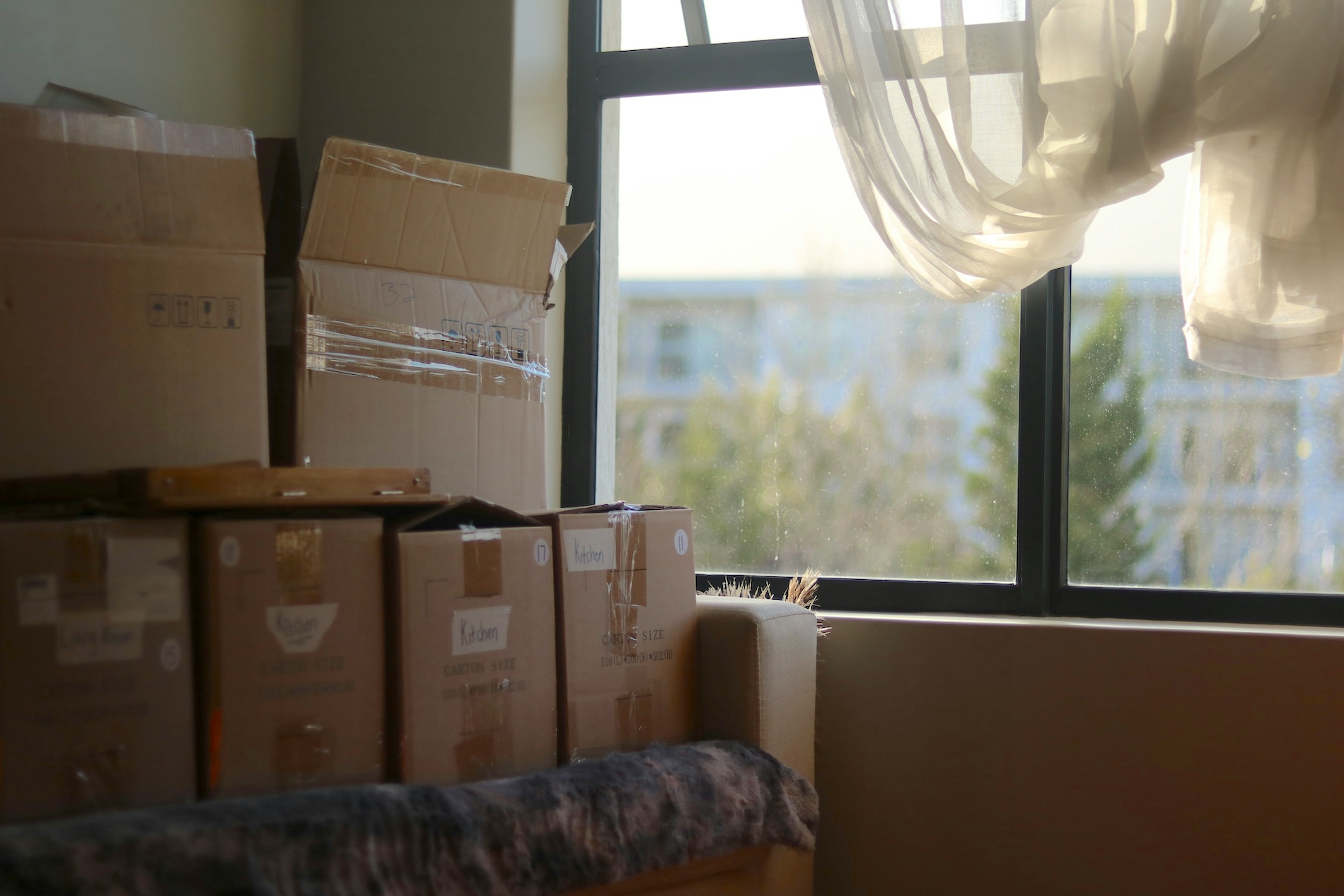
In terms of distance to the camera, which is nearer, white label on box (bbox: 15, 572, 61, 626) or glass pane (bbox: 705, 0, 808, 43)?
white label on box (bbox: 15, 572, 61, 626)

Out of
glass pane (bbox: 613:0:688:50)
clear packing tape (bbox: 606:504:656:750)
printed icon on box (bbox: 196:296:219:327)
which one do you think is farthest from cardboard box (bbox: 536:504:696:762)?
glass pane (bbox: 613:0:688:50)

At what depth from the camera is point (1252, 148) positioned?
5.27ft

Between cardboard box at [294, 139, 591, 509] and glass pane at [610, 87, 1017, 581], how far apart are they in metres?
0.56

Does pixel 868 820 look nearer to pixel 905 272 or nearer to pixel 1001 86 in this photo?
pixel 905 272

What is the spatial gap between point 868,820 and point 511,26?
1.79 metres

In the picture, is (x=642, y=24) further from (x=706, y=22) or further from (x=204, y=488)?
(x=204, y=488)

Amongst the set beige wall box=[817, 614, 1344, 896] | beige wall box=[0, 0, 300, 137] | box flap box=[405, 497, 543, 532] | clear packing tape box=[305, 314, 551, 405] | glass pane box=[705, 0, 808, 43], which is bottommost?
beige wall box=[817, 614, 1344, 896]

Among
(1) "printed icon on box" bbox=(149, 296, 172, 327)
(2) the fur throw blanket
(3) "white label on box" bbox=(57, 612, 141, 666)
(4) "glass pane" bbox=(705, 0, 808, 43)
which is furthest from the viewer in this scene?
(4) "glass pane" bbox=(705, 0, 808, 43)

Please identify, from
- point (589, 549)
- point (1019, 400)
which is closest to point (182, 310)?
point (589, 549)

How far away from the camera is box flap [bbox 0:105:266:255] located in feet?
4.02

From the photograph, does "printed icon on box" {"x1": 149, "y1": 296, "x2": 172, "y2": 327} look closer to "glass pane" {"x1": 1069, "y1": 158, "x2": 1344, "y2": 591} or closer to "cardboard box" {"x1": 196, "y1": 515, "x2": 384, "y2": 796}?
"cardboard box" {"x1": 196, "y1": 515, "x2": 384, "y2": 796}

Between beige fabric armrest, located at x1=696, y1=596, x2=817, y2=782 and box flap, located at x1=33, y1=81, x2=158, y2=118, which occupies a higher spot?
box flap, located at x1=33, y1=81, x2=158, y2=118

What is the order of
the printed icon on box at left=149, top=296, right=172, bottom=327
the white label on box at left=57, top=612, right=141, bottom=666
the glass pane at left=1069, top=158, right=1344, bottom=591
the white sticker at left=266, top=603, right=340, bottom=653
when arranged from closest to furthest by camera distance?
1. the white label on box at left=57, top=612, right=141, bottom=666
2. the white sticker at left=266, top=603, right=340, bottom=653
3. the printed icon on box at left=149, top=296, right=172, bottom=327
4. the glass pane at left=1069, top=158, right=1344, bottom=591

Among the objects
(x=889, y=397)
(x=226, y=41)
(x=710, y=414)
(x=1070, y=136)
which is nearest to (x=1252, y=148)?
(x=1070, y=136)
